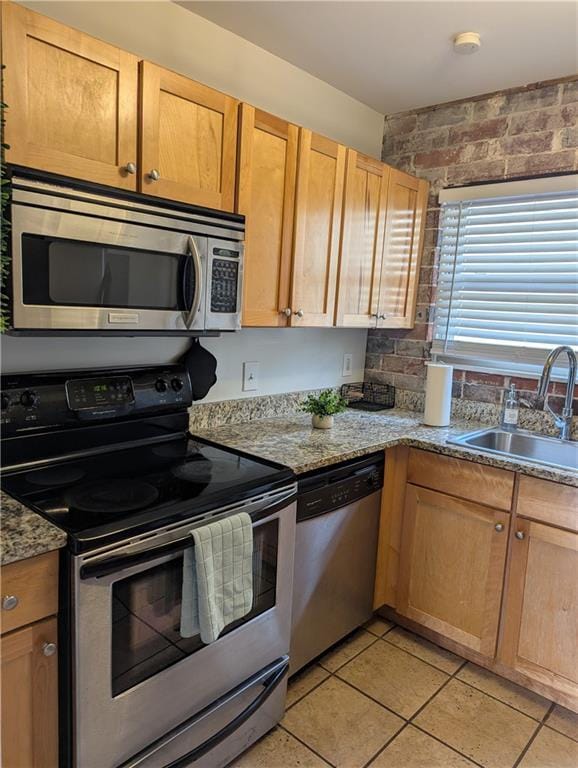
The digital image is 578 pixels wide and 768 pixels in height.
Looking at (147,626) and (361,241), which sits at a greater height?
(361,241)

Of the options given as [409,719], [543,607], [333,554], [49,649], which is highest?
[49,649]

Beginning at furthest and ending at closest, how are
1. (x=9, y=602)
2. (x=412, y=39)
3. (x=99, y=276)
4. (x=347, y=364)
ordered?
1. (x=347, y=364)
2. (x=412, y=39)
3. (x=99, y=276)
4. (x=9, y=602)

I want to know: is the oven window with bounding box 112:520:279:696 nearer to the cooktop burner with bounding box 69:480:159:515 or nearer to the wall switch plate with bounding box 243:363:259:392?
the cooktop burner with bounding box 69:480:159:515

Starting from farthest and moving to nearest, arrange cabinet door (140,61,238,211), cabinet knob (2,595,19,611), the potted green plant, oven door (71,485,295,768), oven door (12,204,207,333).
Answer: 1. the potted green plant
2. cabinet door (140,61,238,211)
3. oven door (12,204,207,333)
4. oven door (71,485,295,768)
5. cabinet knob (2,595,19,611)

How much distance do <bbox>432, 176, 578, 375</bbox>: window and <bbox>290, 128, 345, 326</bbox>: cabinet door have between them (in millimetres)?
788

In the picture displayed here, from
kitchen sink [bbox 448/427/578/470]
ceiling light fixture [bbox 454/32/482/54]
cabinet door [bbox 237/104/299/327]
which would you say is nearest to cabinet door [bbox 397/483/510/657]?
kitchen sink [bbox 448/427/578/470]

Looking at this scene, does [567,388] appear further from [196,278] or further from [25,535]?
[25,535]

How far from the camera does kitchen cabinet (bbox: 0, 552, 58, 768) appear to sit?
114 centimetres

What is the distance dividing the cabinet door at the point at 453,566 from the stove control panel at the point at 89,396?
3.64ft

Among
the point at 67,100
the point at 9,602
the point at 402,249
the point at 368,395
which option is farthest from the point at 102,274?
the point at 368,395

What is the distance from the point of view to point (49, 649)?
3.92 feet

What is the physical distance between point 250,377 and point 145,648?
1254 mm

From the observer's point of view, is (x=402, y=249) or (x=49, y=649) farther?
(x=402, y=249)

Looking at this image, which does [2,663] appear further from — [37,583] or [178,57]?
[178,57]
